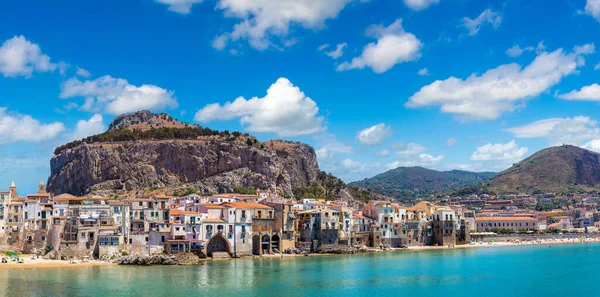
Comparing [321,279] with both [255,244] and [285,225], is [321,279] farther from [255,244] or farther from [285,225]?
[285,225]

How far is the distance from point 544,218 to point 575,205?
180 feet

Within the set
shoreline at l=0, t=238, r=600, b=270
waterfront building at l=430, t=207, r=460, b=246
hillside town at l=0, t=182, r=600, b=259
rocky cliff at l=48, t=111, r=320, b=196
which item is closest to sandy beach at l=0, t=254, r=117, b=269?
shoreline at l=0, t=238, r=600, b=270

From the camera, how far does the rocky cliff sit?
13225 centimetres

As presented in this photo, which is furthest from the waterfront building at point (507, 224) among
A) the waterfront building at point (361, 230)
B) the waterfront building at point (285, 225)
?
the waterfront building at point (285, 225)

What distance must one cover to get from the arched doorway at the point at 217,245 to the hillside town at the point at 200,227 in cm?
12

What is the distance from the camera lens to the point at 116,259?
64625 mm

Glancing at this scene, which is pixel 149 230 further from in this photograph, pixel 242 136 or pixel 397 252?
pixel 242 136

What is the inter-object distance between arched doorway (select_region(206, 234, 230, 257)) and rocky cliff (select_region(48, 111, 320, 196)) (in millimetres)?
53518

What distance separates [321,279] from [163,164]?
291 ft

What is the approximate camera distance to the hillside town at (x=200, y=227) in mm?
66812

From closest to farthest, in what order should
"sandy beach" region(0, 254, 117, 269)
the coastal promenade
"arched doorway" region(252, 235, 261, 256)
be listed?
"sandy beach" region(0, 254, 117, 269) < the coastal promenade < "arched doorway" region(252, 235, 261, 256)

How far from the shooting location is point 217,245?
245 feet

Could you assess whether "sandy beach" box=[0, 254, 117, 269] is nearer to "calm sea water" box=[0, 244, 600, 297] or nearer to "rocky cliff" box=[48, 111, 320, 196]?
"calm sea water" box=[0, 244, 600, 297]

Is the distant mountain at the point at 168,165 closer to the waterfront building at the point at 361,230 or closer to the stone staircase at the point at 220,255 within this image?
the waterfront building at the point at 361,230
